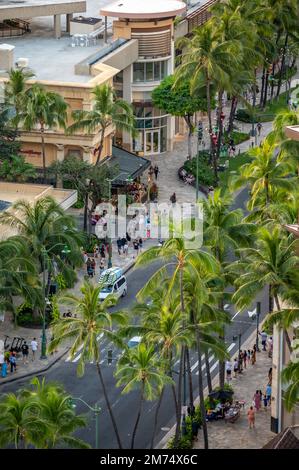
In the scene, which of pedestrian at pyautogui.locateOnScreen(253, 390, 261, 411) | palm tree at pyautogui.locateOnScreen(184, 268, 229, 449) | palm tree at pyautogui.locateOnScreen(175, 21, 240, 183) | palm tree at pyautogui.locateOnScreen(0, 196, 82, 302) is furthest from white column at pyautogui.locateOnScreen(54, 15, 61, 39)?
palm tree at pyautogui.locateOnScreen(184, 268, 229, 449)

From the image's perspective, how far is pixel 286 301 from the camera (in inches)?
3002

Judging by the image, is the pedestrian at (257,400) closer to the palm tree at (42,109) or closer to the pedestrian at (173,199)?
the palm tree at (42,109)

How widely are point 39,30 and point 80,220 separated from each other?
36.0 m

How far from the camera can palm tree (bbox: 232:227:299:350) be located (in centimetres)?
7500

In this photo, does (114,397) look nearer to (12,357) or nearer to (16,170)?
(12,357)

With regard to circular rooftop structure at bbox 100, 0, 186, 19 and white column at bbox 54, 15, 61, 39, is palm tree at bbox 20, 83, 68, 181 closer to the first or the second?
circular rooftop structure at bbox 100, 0, 186, 19

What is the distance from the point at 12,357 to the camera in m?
89.8

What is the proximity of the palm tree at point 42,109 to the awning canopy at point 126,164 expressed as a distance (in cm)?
608

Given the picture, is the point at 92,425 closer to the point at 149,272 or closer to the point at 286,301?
the point at 286,301

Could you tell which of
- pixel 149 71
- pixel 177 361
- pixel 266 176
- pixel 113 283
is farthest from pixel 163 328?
pixel 149 71

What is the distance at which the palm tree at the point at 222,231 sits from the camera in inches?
3243
